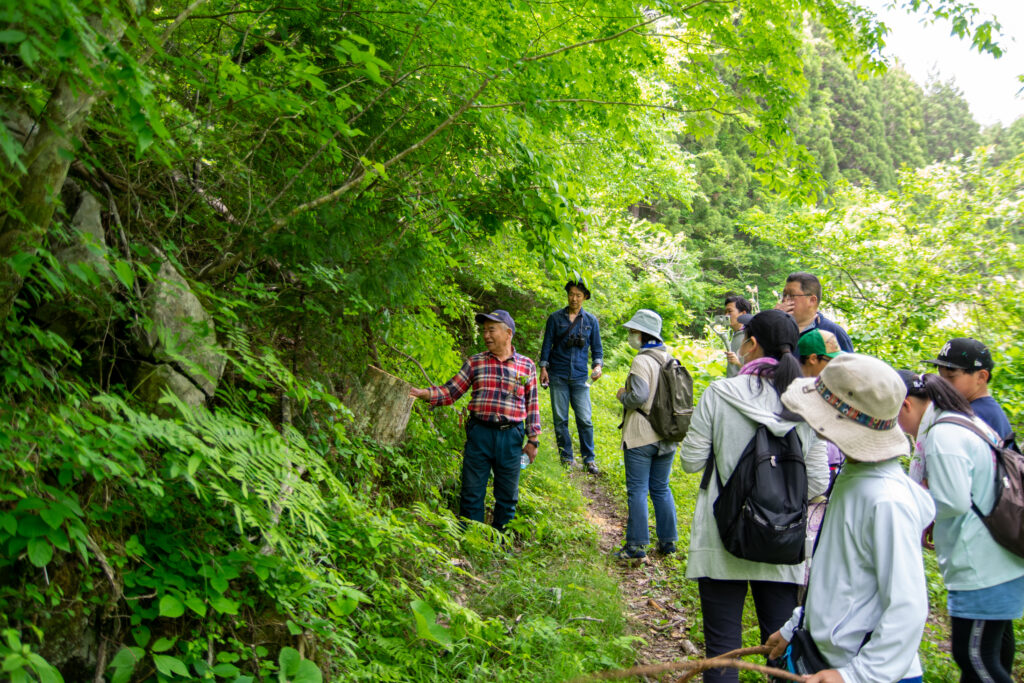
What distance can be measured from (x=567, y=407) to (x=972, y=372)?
4.74 m

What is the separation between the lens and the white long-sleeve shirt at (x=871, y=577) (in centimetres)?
182

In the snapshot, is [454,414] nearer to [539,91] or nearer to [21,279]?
[539,91]

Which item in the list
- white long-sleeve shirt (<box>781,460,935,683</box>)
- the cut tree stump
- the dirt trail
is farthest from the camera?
the cut tree stump

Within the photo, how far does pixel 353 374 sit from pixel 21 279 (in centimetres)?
255

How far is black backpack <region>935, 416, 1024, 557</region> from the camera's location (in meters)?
2.88

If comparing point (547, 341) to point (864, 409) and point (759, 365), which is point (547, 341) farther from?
point (864, 409)

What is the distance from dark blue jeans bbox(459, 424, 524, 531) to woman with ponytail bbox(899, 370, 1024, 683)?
2800mm

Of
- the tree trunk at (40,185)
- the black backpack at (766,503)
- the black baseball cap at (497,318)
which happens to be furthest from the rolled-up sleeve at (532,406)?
the tree trunk at (40,185)

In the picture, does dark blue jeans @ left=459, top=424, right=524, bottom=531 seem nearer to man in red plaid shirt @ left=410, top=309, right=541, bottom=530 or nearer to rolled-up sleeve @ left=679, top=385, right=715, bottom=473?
man in red plaid shirt @ left=410, top=309, right=541, bottom=530

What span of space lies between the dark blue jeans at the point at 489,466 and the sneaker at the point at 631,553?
111cm

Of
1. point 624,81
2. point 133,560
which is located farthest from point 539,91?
point 133,560

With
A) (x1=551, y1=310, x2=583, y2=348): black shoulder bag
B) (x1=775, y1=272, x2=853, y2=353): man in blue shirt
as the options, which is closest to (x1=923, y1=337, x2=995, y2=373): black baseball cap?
(x1=775, y1=272, x2=853, y2=353): man in blue shirt

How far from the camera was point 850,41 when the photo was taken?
5.11m

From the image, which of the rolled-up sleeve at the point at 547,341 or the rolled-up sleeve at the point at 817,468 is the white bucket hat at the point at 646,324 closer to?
the rolled-up sleeve at the point at 817,468
